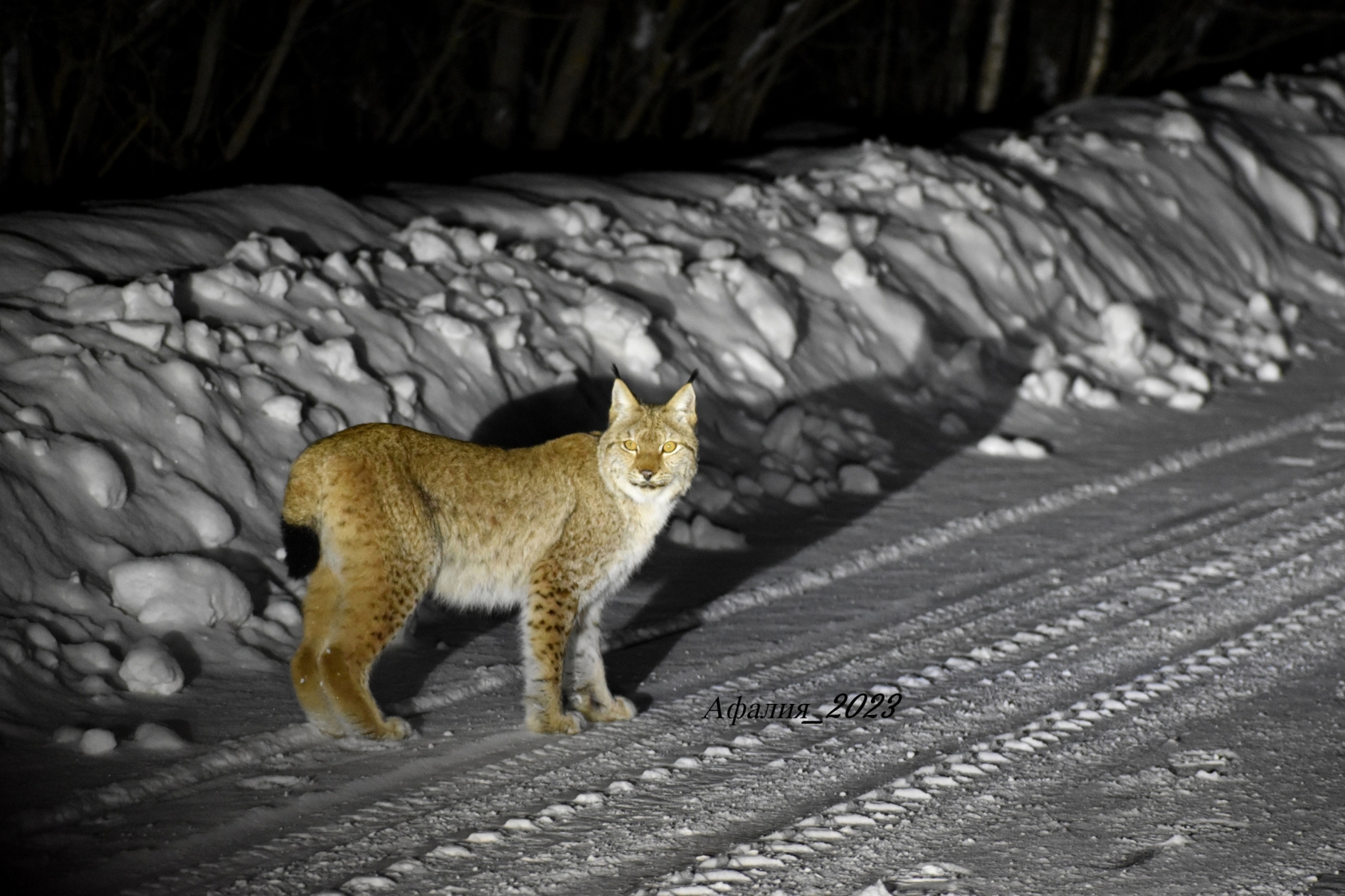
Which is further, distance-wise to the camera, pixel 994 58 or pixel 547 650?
pixel 994 58

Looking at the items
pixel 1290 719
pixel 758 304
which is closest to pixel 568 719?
pixel 1290 719

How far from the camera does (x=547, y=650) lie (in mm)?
5152

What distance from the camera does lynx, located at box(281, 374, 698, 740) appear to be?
16.1 feet

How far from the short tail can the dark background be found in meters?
5.12

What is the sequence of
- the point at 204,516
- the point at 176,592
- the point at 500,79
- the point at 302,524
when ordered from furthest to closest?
1. the point at 500,79
2. the point at 204,516
3. the point at 176,592
4. the point at 302,524

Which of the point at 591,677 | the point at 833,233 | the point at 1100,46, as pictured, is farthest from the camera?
the point at 1100,46

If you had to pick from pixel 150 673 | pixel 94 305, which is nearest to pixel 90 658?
pixel 150 673

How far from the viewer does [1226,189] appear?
43.8 ft

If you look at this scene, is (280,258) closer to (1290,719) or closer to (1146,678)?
(1146,678)

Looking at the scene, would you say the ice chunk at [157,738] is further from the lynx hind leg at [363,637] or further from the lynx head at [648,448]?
the lynx head at [648,448]

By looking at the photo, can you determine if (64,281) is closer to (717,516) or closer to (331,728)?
(331,728)

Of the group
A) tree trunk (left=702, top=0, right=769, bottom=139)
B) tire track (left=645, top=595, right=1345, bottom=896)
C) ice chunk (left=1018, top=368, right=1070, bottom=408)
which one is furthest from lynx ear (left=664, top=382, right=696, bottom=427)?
tree trunk (left=702, top=0, right=769, bottom=139)

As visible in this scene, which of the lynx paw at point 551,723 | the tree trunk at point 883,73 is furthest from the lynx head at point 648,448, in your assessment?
the tree trunk at point 883,73

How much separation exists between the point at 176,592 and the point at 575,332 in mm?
3362
